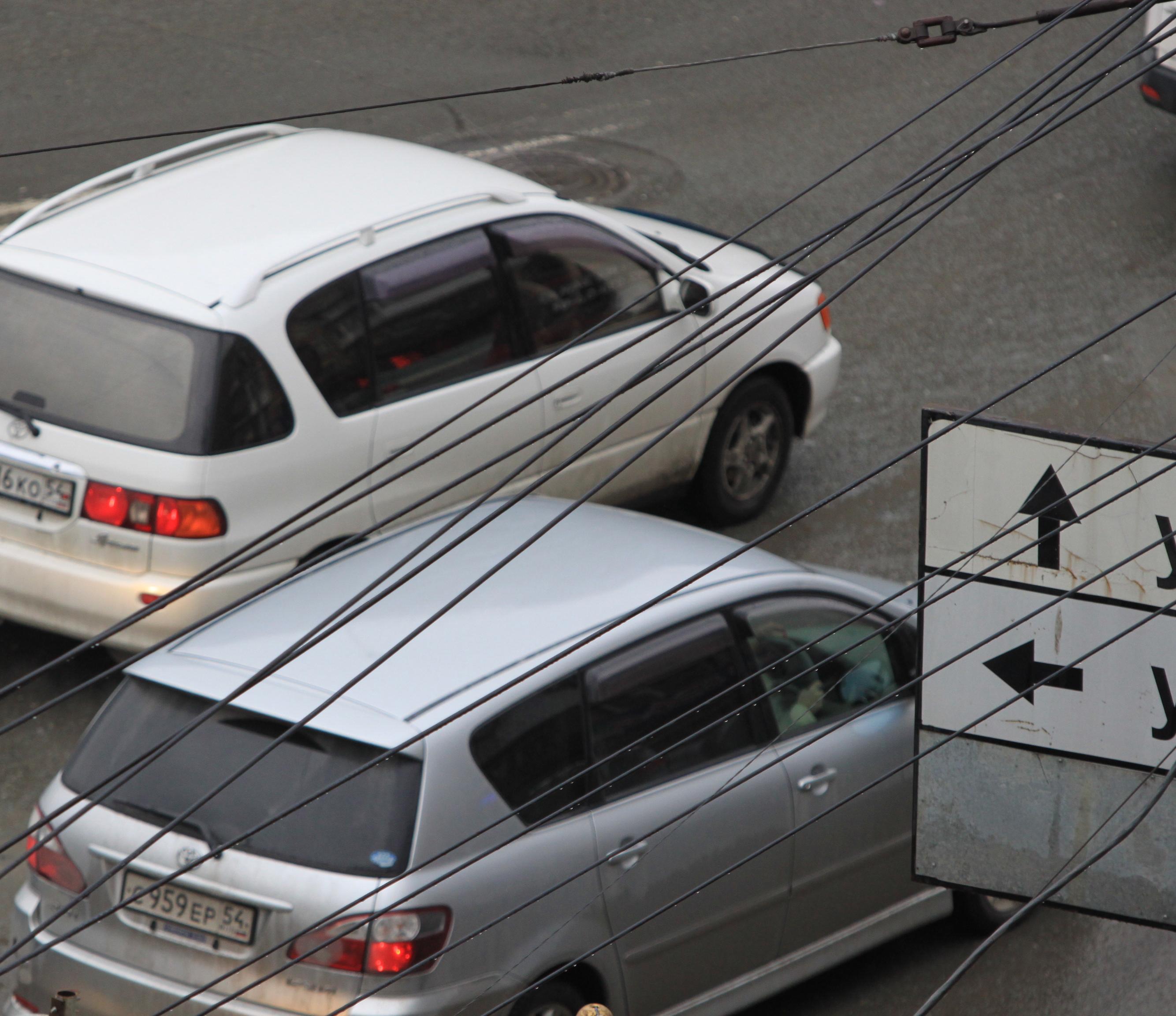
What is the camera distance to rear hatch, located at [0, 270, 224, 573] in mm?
6316

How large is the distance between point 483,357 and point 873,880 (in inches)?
110

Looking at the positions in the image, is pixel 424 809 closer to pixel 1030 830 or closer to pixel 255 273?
pixel 1030 830

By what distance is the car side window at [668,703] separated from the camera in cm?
501

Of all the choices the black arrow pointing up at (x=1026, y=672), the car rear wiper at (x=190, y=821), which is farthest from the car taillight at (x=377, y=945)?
the black arrow pointing up at (x=1026, y=672)

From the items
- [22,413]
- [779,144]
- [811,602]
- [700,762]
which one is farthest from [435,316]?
[779,144]

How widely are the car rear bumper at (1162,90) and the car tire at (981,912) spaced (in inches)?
280

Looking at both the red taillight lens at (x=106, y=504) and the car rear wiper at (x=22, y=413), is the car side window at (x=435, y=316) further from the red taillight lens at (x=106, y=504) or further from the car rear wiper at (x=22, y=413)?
the car rear wiper at (x=22, y=413)

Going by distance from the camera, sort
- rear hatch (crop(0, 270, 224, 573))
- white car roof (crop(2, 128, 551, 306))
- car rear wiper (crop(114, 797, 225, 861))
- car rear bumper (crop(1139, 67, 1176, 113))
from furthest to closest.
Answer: car rear bumper (crop(1139, 67, 1176, 113))
white car roof (crop(2, 128, 551, 306))
rear hatch (crop(0, 270, 224, 573))
car rear wiper (crop(114, 797, 225, 861))

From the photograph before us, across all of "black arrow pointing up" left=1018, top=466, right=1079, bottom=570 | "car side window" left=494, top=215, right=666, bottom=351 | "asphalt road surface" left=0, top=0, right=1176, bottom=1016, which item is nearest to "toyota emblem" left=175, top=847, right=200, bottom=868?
"asphalt road surface" left=0, top=0, right=1176, bottom=1016

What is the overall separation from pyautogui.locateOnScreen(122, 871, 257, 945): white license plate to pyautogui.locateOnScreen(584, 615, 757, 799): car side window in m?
1.08

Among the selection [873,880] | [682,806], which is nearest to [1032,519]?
[682,806]

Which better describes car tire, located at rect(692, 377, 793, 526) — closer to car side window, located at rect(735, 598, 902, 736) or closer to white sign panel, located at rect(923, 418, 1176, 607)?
car side window, located at rect(735, 598, 902, 736)

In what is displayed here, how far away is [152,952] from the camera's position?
4.65 m

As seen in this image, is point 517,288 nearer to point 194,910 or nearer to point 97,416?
point 97,416
